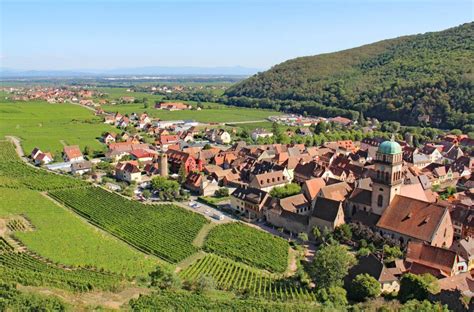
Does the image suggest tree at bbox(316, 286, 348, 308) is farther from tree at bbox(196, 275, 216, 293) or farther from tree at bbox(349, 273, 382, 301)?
tree at bbox(196, 275, 216, 293)

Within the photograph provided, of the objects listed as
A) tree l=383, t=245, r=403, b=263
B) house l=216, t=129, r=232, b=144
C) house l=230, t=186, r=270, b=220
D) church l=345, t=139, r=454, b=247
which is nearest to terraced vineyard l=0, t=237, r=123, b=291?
house l=230, t=186, r=270, b=220

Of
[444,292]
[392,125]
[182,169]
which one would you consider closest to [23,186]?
[182,169]

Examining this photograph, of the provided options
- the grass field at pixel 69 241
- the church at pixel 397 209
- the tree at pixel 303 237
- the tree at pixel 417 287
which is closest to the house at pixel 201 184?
the grass field at pixel 69 241

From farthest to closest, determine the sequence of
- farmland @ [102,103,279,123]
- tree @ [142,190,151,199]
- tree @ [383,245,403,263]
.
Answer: farmland @ [102,103,279,123]
tree @ [142,190,151,199]
tree @ [383,245,403,263]

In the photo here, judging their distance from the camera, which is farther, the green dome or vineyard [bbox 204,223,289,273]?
the green dome

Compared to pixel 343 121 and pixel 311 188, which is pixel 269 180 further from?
pixel 343 121

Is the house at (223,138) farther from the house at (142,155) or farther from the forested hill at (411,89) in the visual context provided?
the forested hill at (411,89)
